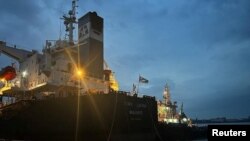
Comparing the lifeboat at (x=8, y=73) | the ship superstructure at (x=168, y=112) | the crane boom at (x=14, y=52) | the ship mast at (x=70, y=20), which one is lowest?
the ship superstructure at (x=168, y=112)

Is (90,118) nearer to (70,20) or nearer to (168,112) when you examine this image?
(70,20)

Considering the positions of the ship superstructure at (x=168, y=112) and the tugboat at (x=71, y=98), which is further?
the ship superstructure at (x=168, y=112)

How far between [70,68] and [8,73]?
924 centimetres

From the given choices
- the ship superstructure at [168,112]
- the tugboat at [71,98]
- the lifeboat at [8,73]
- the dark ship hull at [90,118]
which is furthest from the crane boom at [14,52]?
the ship superstructure at [168,112]

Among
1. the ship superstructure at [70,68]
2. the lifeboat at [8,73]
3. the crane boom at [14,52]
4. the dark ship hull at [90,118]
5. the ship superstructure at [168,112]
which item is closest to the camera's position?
the dark ship hull at [90,118]

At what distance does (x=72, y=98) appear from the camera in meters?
25.2

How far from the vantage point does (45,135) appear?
26516 millimetres

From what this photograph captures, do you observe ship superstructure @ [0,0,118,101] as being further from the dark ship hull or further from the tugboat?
the dark ship hull

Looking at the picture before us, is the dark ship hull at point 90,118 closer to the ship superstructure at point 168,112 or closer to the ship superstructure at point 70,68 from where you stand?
the ship superstructure at point 70,68

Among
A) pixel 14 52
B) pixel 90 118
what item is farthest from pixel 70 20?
pixel 90 118

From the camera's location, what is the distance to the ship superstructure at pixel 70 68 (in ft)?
98.0

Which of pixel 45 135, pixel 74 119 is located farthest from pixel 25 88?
pixel 74 119

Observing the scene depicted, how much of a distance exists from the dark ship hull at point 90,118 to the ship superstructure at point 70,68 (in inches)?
92.4

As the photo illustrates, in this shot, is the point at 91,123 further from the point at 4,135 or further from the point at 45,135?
the point at 4,135
